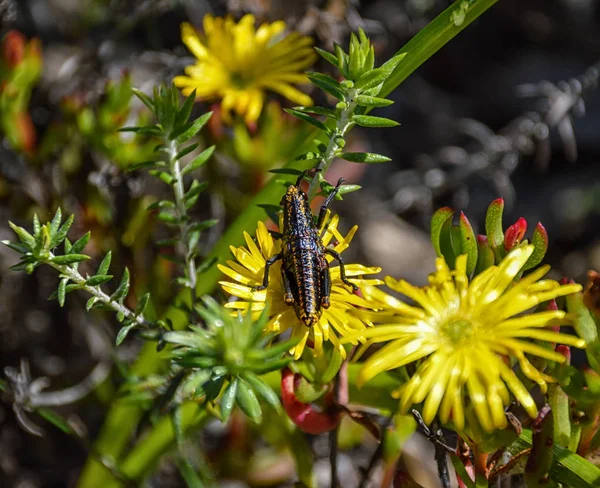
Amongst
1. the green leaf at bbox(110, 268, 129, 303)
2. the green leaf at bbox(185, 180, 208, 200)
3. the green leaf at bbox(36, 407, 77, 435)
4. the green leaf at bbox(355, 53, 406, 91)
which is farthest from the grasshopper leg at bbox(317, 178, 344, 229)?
the green leaf at bbox(36, 407, 77, 435)

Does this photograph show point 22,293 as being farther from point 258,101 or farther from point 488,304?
point 488,304

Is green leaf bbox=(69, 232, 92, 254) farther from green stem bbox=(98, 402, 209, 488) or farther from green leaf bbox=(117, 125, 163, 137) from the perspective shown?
green stem bbox=(98, 402, 209, 488)

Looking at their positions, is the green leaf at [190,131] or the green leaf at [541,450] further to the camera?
the green leaf at [190,131]

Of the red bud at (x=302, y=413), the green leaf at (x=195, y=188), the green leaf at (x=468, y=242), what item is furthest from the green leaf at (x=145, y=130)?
the green leaf at (x=468, y=242)

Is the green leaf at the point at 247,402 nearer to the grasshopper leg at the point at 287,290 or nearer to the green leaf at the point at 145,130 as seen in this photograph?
the grasshopper leg at the point at 287,290

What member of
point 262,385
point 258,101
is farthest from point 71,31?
point 262,385
